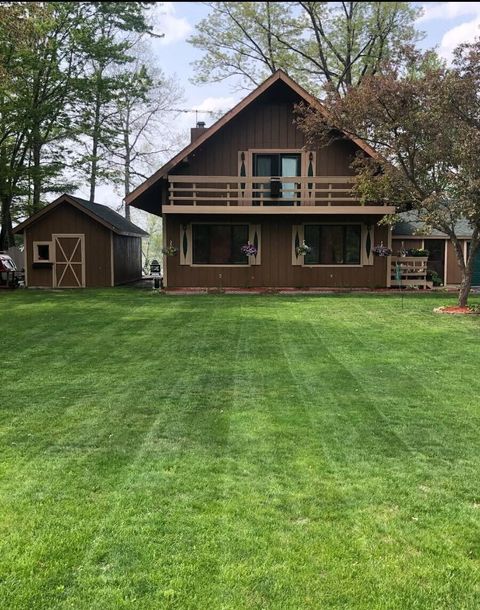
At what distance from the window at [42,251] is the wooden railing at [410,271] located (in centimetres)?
1228

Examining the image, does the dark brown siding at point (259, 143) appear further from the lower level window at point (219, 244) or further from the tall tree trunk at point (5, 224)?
the tall tree trunk at point (5, 224)

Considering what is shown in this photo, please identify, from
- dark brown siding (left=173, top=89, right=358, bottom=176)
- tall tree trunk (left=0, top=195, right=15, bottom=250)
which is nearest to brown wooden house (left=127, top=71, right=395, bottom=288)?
dark brown siding (left=173, top=89, right=358, bottom=176)

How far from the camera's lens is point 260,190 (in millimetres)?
17859

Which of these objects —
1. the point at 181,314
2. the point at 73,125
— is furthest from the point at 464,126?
the point at 73,125

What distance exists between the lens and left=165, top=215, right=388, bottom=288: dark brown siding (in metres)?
19.0

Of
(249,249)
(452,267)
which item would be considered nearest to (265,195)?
(249,249)

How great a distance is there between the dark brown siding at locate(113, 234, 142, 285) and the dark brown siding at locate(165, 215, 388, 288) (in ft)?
12.2

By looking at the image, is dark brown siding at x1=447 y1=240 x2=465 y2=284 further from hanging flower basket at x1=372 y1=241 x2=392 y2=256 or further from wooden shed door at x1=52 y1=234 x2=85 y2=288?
wooden shed door at x1=52 y1=234 x2=85 y2=288

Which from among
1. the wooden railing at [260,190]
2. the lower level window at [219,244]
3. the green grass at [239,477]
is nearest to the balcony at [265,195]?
the wooden railing at [260,190]

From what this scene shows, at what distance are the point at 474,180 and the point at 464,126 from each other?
4.06ft

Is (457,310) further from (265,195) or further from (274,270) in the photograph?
(265,195)

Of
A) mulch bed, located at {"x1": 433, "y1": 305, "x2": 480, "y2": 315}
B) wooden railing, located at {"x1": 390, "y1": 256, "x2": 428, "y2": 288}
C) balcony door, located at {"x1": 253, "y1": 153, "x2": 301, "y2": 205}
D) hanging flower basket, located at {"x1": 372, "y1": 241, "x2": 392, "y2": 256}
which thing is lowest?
mulch bed, located at {"x1": 433, "y1": 305, "x2": 480, "y2": 315}

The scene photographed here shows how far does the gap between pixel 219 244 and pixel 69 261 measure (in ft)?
19.3

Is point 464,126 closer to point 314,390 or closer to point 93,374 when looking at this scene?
point 314,390
